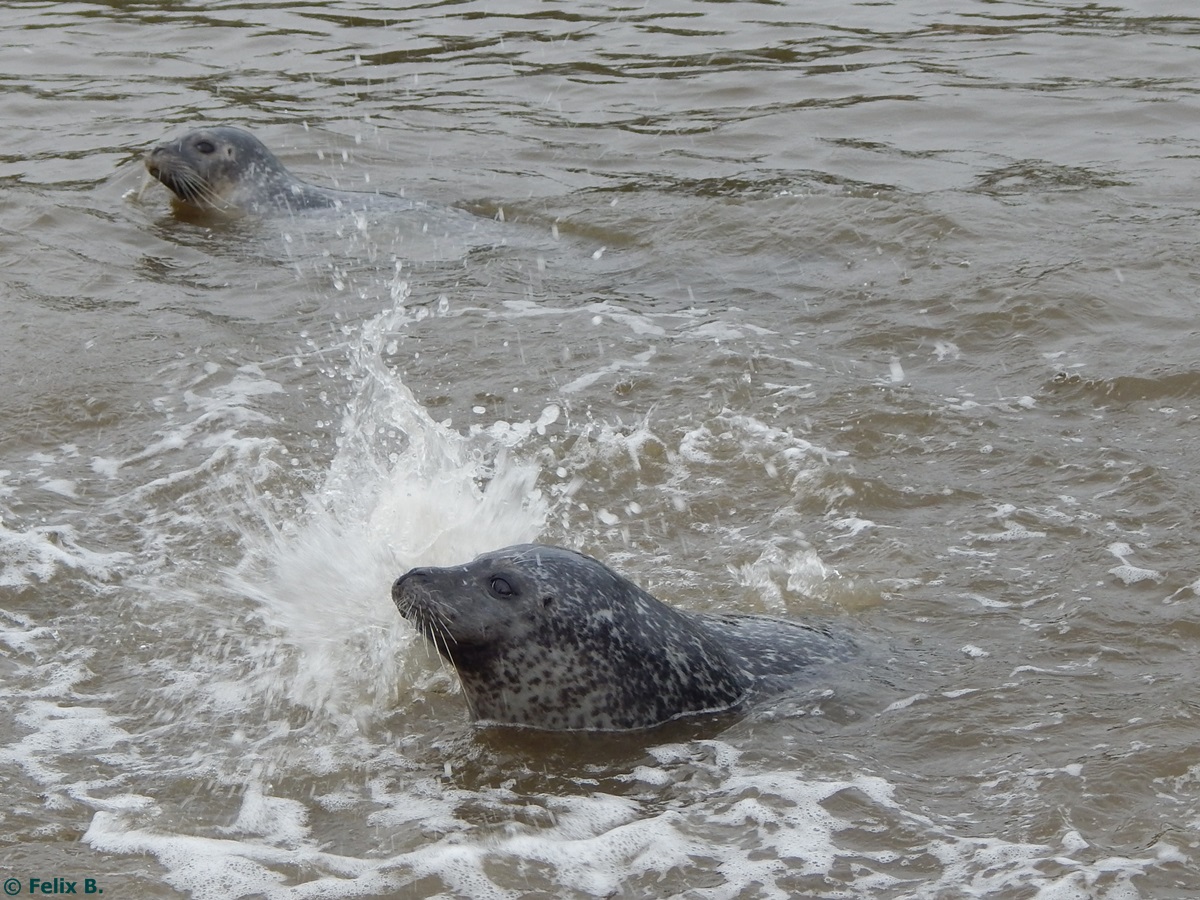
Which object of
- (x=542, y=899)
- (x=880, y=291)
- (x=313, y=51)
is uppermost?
(x=313, y=51)

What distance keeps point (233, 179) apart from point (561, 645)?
638 cm

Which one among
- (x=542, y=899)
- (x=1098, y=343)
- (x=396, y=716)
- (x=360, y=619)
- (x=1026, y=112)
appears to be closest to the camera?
(x=542, y=899)

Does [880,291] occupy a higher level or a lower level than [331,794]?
higher

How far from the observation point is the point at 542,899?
13.5 feet

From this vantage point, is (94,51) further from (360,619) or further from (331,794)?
(331,794)

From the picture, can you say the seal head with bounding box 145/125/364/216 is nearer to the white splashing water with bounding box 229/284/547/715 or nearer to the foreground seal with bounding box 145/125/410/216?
the foreground seal with bounding box 145/125/410/216

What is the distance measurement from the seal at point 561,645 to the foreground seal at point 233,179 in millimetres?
5742

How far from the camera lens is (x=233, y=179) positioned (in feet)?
34.4

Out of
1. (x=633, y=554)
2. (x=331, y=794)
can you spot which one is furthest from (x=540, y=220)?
(x=331, y=794)

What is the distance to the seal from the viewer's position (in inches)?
193

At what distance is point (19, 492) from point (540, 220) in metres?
4.36

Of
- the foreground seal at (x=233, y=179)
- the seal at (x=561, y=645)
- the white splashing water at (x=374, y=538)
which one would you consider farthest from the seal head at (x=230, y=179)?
the seal at (x=561, y=645)

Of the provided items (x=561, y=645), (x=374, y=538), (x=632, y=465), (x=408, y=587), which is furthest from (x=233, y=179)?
(x=561, y=645)

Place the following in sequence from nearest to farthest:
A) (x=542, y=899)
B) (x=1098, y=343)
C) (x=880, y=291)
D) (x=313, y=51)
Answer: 1. (x=542, y=899)
2. (x=1098, y=343)
3. (x=880, y=291)
4. (x=313, y=51)
